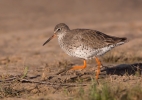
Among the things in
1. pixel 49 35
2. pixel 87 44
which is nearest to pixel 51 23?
pixel 49 35

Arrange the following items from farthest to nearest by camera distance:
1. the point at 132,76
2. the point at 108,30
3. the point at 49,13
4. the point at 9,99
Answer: the point at 49,13, the point at 108,30, the point at 132,76, the point at 9,99

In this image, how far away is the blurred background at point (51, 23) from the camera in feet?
41.3

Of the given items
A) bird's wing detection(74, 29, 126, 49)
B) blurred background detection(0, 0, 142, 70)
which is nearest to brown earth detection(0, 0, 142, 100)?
blurred background detection(0, 0, 142, 70)

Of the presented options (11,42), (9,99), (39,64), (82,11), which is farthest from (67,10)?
(9,99)

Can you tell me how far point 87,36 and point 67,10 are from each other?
52.2ft

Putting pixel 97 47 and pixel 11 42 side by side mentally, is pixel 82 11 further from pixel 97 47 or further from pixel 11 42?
pixel 97 47

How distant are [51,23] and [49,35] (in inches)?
191

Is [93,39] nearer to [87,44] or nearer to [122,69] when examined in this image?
[87,44]

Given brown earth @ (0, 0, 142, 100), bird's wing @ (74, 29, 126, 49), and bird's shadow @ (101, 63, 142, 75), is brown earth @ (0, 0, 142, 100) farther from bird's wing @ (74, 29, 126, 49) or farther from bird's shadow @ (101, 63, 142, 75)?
bird's wing @ (74, 29, 126, 49)

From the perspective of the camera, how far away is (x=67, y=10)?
2509cm

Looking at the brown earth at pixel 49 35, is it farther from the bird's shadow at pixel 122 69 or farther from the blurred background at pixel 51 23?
the bird's shadow at pixel 122 69

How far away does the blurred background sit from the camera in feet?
41.3

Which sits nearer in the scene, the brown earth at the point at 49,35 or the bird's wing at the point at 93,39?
the brown earth at the point at 49,35

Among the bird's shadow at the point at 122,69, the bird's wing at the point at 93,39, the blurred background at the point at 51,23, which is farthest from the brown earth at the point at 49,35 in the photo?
the bird's wing at the point at 93,39
